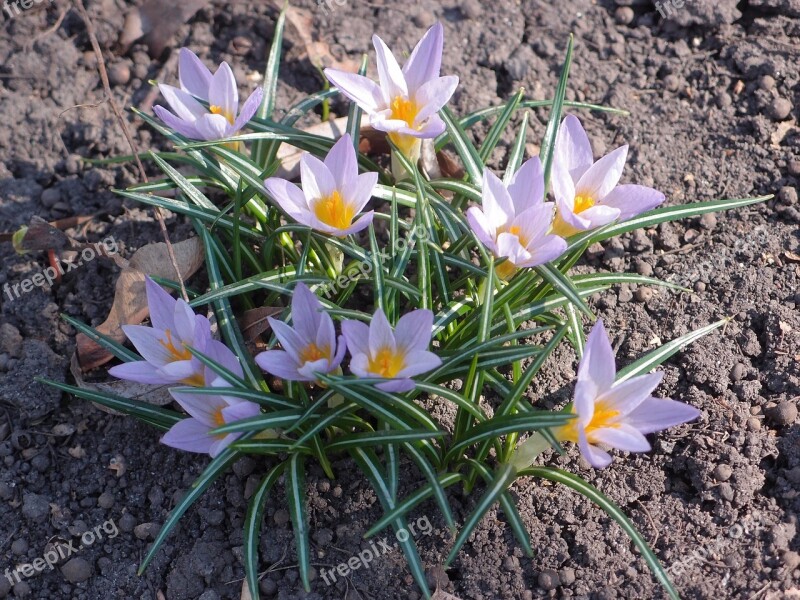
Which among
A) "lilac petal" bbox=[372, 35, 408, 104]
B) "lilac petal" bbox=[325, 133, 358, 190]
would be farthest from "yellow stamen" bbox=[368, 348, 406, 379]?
"lilac petal" bbox=[372, 35, 408, 104]

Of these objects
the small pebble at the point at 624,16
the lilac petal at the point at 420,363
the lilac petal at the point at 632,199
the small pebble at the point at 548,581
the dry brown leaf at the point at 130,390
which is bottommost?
the small pebble at the point at 548,581

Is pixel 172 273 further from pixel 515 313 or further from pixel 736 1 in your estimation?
pixel 736 1

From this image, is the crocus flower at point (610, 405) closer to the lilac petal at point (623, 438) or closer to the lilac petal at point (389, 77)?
the lilac petal at point (623, 438)

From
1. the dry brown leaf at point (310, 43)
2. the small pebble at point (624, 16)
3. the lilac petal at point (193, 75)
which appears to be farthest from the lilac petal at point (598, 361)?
the small pebble at point (624, 16)

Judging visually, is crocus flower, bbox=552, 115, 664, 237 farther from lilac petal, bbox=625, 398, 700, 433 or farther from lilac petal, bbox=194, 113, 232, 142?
lilac petal, bbox=194, 113, 232, 142

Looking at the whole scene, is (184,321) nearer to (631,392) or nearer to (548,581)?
(631,392)

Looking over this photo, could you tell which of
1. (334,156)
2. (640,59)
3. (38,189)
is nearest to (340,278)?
(334,156)
